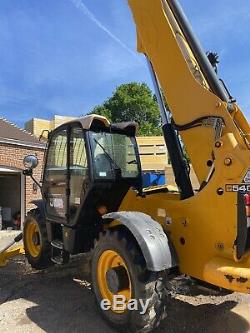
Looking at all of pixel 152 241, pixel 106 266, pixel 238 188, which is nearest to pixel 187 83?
pixel 238 188

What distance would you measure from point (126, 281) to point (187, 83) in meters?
2.34

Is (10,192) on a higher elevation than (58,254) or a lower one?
higher

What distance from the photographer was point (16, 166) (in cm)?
1508

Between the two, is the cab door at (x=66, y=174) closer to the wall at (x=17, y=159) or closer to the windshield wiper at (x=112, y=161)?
the windshield wiper at (x=112, y=161)

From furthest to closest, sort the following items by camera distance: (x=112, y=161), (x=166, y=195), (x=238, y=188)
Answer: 1. (x=112, y=161)
2. (x=166, y=195)
3. (x=238, y=188)

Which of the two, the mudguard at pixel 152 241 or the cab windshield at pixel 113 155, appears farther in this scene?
the cab windshield at pixel 113 155

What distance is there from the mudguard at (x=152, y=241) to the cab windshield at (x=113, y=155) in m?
1.23

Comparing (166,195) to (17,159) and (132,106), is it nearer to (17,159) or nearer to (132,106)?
(17,159)

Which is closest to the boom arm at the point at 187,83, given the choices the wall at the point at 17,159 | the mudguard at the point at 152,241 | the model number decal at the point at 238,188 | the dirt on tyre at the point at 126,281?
the model number decal at the point at 238,188

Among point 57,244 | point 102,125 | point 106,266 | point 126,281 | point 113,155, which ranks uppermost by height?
point 102,125

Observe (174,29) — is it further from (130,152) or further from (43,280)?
(43,280)

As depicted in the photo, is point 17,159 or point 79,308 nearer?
point 79,308

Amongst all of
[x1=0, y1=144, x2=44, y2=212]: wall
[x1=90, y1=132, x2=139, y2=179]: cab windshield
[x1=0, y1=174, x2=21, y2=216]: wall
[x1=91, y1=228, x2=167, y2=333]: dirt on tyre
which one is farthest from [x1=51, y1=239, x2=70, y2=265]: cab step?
[x1=0, y1=174, x2=21, y2=216]: wall

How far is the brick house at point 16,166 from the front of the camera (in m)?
14.8
